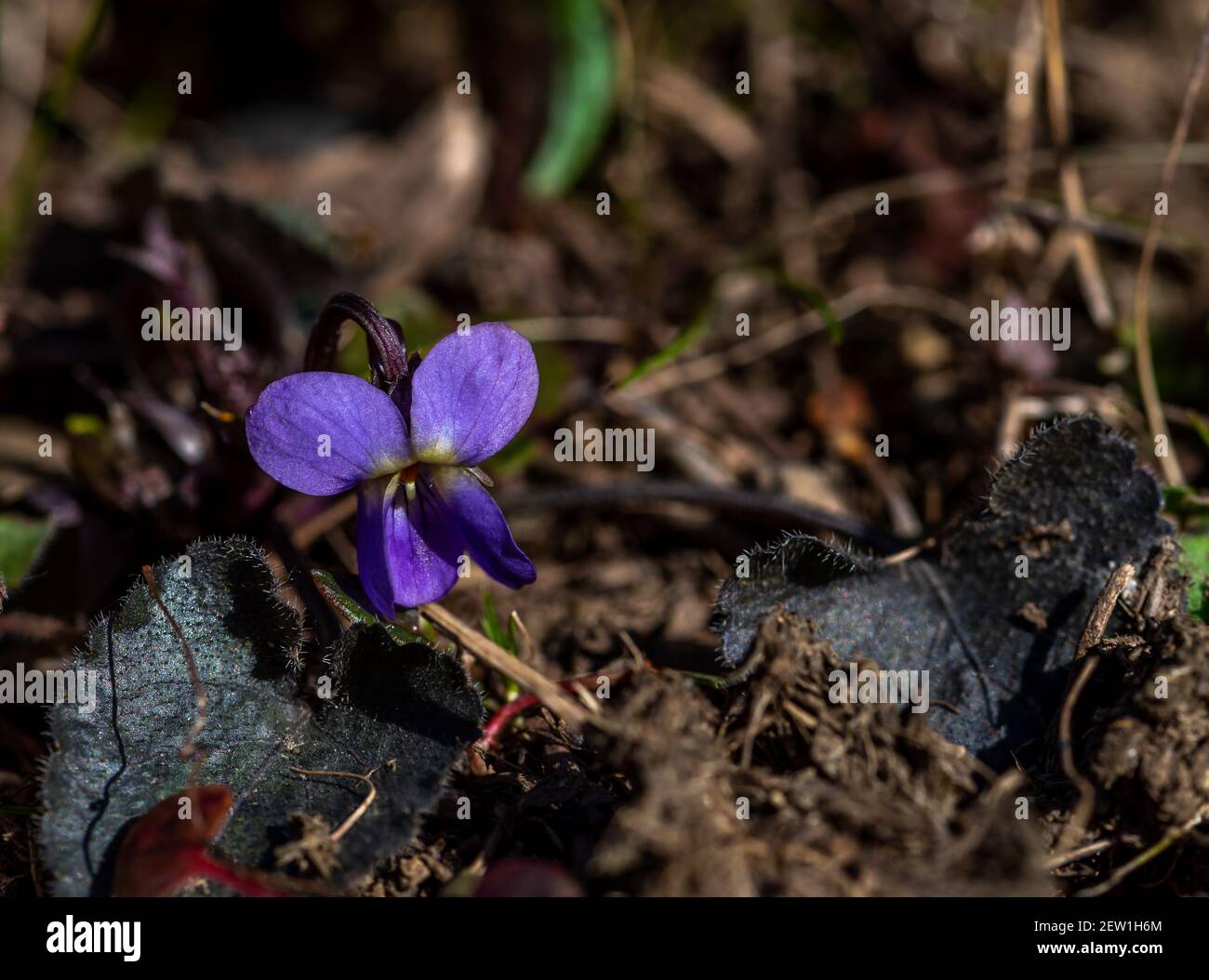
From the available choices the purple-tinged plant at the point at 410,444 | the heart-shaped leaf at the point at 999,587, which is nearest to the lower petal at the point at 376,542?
the purple-tinged plant at the point at 410,444

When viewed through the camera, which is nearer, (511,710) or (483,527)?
(483,527)

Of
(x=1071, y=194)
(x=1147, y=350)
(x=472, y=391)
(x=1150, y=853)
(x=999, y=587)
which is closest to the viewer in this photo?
(x=1150, y=853)

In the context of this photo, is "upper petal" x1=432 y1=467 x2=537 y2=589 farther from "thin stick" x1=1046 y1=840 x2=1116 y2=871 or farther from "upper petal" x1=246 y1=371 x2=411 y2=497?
"thin stick" x1=1046 y1=840 x2=1116 y2=871

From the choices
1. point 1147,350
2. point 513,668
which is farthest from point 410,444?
point 1147,350

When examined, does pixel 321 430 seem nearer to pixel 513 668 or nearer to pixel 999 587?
pixel 513 668
